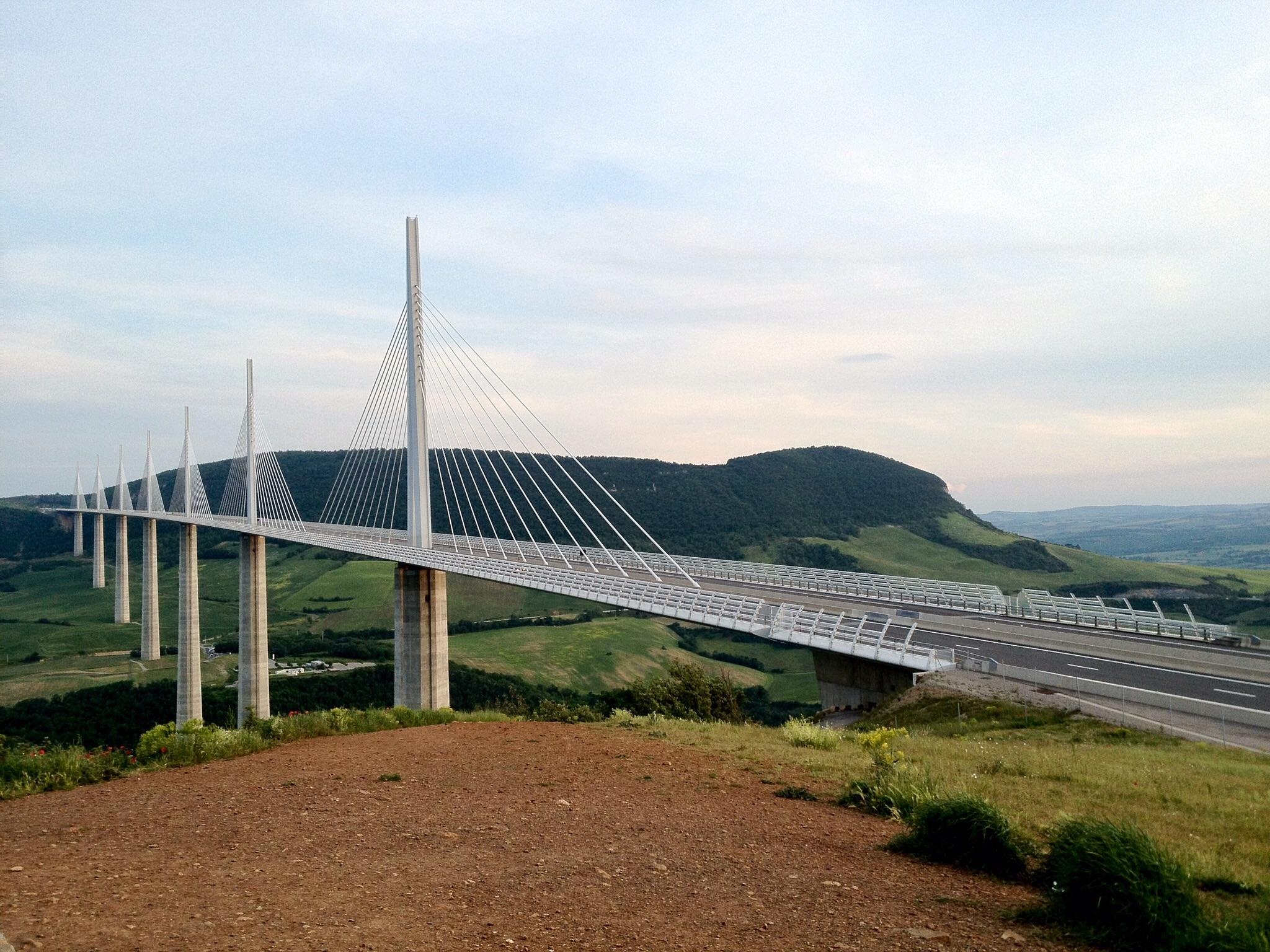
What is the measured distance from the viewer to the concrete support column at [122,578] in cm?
8788

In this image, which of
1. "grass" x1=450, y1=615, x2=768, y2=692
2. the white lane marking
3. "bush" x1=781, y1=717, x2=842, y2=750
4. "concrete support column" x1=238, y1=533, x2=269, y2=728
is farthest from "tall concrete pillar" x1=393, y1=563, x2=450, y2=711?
"grass" x1=450, y1=615, x2=768, y2=692

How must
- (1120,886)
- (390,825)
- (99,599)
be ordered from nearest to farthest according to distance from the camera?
(1120,886) < (390,825) < (99,599)

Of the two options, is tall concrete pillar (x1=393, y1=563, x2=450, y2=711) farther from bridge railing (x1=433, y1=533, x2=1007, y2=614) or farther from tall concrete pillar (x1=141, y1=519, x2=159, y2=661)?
tall concrete pillar (x1=141, y1=519, x2=159, y2=661)

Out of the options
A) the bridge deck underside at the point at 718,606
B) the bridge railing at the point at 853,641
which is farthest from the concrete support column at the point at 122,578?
the bridge railing at the point at 853,641

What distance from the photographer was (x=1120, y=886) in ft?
17.4

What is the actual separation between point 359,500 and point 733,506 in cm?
6655

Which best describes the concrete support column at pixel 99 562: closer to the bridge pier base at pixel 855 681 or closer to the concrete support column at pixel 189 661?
the concrete support column at pixel 189 661

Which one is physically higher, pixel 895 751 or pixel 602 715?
pixel 895 751

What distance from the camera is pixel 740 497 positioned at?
12381cm

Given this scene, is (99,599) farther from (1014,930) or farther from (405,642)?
(1014,930)

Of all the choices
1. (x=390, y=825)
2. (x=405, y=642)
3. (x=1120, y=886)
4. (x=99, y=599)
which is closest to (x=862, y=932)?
(x=1120, y=886)

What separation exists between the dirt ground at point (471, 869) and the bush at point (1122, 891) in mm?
427

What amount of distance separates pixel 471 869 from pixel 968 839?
3.93 metres

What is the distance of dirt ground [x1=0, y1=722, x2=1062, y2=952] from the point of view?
5355 millimetres
